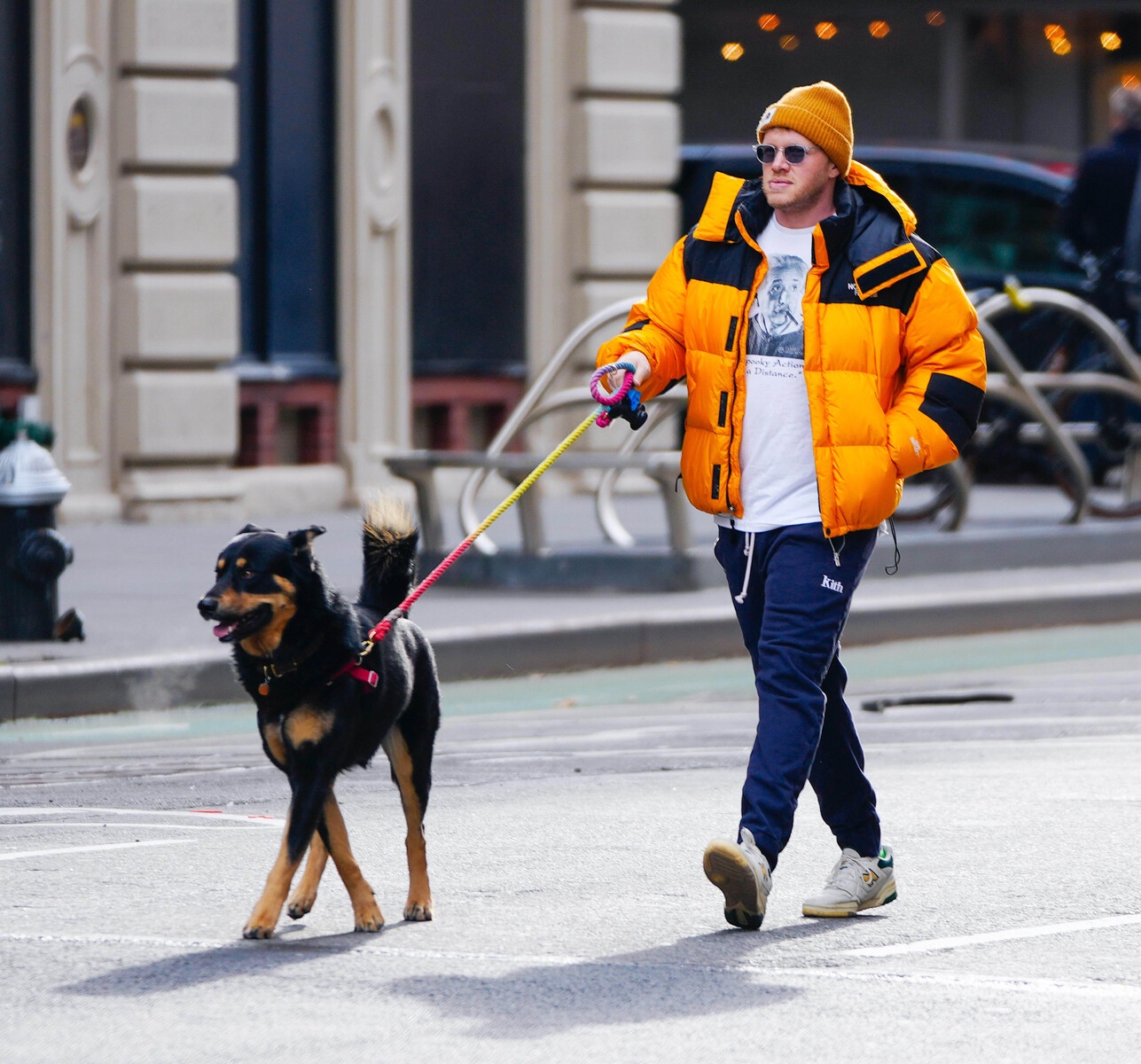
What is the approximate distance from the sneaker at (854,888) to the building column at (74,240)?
33.8 ft

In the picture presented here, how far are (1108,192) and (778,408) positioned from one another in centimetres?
1339

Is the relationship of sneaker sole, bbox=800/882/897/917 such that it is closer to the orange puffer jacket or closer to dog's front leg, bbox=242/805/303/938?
the orange puffer jacket

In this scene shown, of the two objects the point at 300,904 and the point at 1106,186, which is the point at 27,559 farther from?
the point at 1106,186

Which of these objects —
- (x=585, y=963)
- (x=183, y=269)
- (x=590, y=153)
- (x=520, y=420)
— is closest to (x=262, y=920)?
(x=585, y=963)

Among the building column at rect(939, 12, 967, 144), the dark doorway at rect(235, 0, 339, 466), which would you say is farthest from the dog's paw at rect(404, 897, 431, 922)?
the building column at rect(939, 12, 967, 144)

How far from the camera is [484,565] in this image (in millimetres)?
12883

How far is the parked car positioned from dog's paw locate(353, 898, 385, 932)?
15109mm

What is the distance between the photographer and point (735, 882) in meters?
5.58

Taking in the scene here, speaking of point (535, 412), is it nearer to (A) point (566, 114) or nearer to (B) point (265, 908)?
(A) point (566, 114)

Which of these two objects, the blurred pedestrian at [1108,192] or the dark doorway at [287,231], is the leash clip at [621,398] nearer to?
the dark doorway at [287,231]

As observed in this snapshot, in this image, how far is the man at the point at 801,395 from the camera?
568 cm

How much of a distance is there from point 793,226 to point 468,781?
2.77m

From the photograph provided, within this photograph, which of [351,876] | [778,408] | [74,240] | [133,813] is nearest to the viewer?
[351,876]

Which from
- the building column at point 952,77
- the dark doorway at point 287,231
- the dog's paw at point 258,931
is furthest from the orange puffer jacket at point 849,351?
the building column at point 952,77
